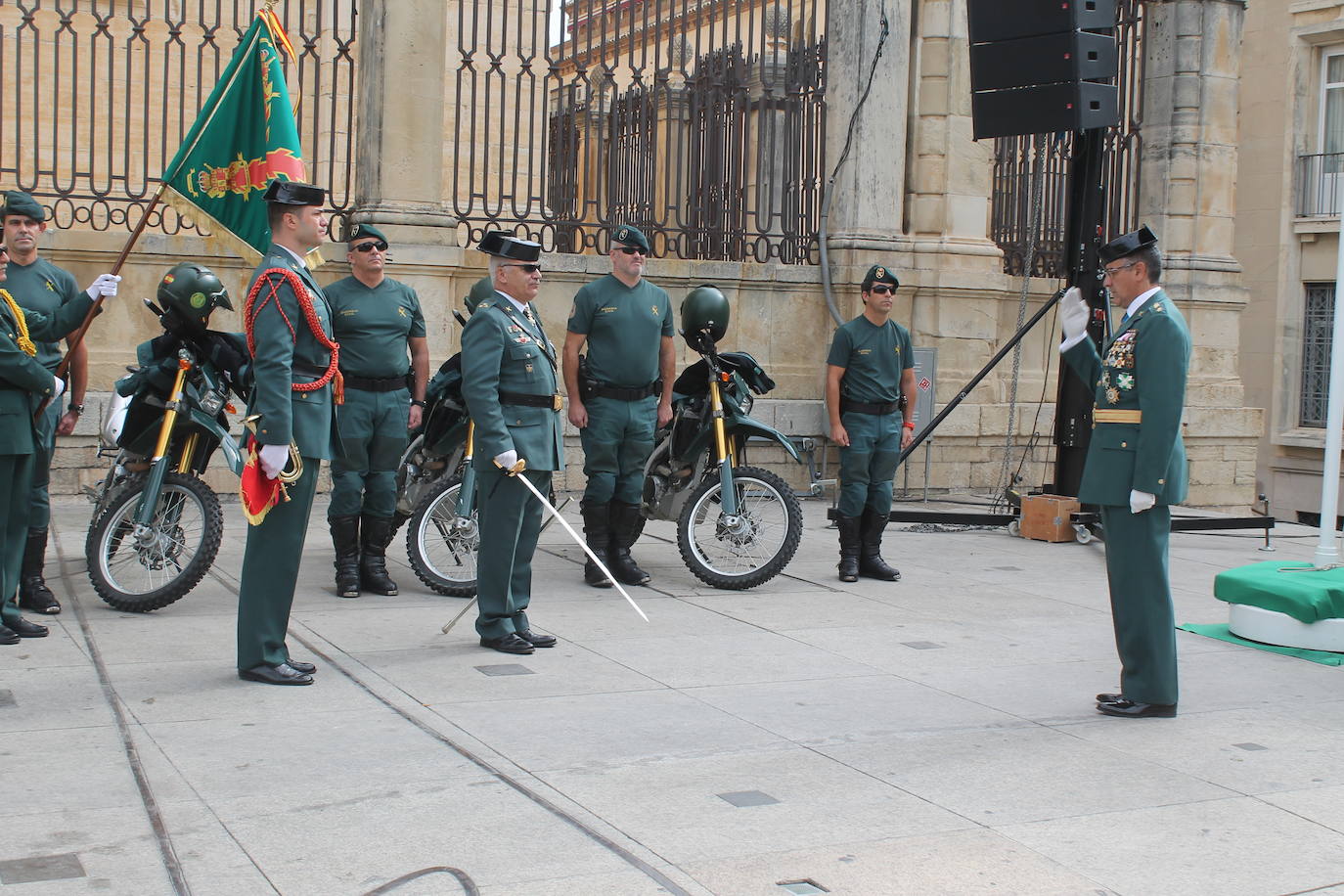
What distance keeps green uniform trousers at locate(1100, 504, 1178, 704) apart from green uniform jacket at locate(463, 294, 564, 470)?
7.93 feet

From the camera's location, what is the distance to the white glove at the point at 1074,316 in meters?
6.22

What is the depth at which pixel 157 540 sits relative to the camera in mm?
7086

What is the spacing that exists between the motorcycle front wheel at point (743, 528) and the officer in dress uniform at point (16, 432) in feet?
10.8

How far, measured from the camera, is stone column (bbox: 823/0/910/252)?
12977 mm

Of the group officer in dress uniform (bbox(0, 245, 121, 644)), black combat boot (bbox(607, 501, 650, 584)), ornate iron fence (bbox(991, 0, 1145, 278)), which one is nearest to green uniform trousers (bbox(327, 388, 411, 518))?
black combat boot (bbox(607, 501, 650, 584))

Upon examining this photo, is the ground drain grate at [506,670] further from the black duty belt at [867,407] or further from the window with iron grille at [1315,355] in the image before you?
the window with iron grille at [1315,355]

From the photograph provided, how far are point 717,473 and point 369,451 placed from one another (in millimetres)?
1882

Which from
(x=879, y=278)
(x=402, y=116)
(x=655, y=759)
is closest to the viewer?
(x=655, y=759)

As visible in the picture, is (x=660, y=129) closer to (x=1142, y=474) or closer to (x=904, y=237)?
(x=904, y=237)

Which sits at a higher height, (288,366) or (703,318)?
(703,318)

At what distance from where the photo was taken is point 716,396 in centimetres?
845

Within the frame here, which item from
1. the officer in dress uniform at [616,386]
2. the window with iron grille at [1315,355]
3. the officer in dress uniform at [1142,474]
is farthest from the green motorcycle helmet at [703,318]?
the window with iron grille at [1315,355]

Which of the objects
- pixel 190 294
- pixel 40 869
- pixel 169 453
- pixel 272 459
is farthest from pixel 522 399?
pixel 40 869

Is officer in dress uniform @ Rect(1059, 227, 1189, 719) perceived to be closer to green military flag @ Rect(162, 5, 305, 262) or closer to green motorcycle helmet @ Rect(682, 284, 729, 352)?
green motorcycle helmet @ Rect(682, 284, 729, 352)
